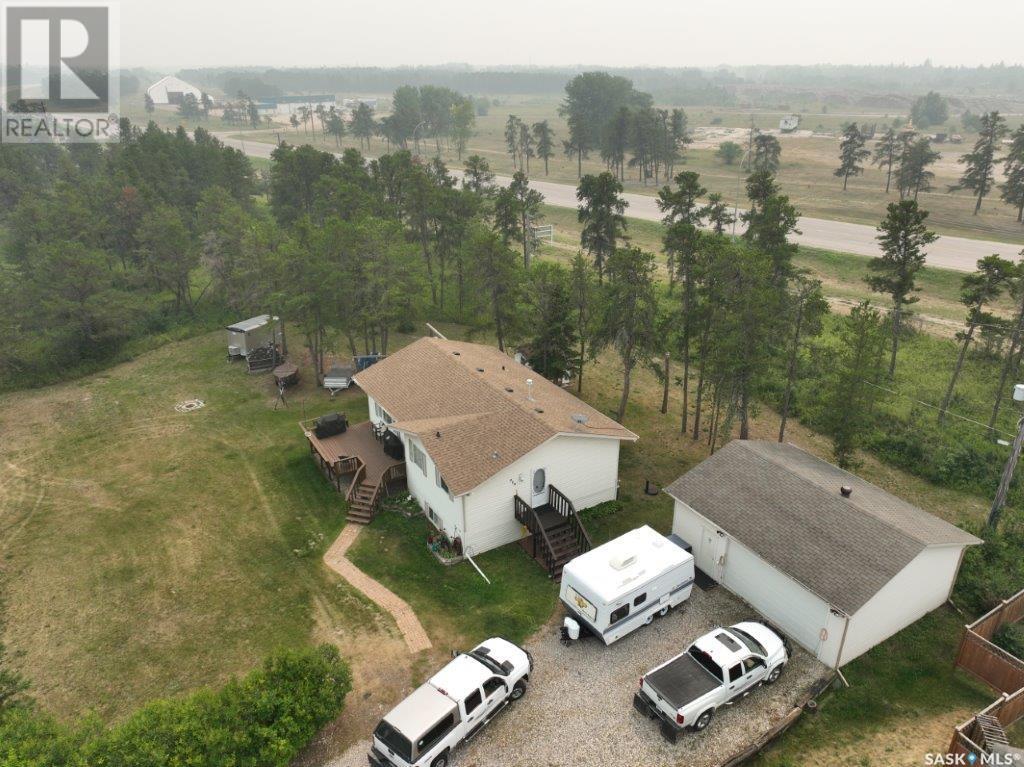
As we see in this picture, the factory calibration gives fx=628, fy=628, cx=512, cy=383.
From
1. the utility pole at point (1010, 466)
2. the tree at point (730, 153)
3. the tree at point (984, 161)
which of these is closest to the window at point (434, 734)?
the utility pole at point (1010, 466)

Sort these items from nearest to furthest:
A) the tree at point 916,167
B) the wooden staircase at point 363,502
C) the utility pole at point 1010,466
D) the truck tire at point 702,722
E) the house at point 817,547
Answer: the truck tire at point 702,722, the house at point 817,547, the utility pole at point 1010,466, the wooden staircase at point 363,502, the tree at point 916,167

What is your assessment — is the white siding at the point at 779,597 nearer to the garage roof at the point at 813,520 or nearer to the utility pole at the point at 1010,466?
the garage roof at the point at 813,520

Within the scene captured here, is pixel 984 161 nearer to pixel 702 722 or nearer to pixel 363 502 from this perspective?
pixel 363 502

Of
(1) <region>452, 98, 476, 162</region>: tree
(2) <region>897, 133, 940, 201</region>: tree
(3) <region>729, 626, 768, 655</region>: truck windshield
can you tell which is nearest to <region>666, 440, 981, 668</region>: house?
(3) <region>729, 626, 768, 655</region>: truck windshield

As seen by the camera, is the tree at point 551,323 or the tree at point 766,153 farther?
the tree at point 766,153

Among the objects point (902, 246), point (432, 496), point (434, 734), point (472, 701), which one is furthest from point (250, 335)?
point (902, 246)
